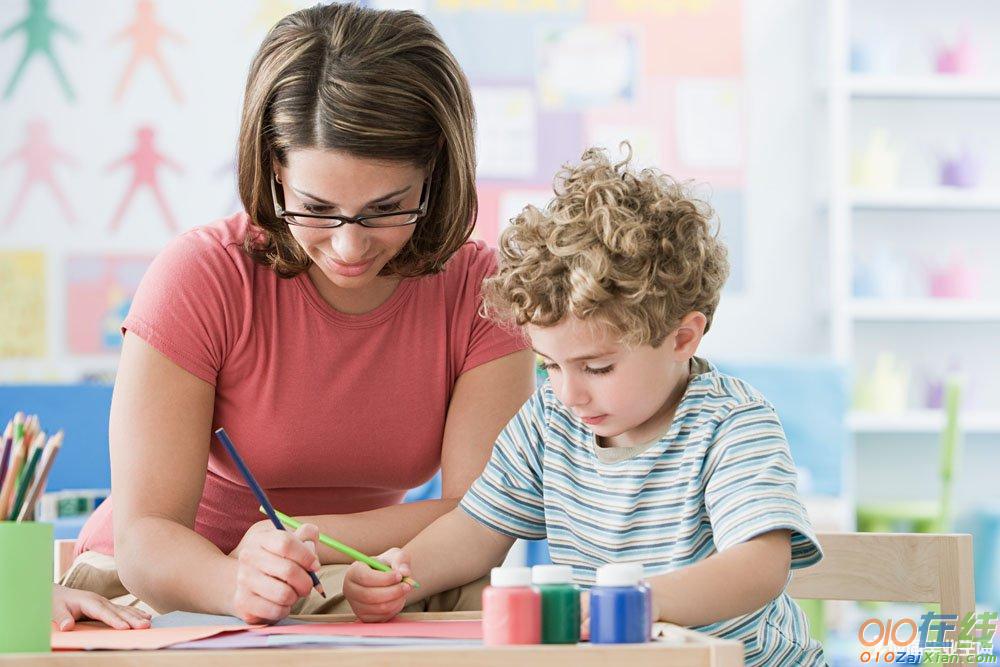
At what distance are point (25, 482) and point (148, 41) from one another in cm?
375

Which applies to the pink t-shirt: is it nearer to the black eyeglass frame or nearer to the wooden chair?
the black eyeglass frame

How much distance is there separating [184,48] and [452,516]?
3.34 meters

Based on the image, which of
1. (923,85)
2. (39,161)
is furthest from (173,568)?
(923,85)

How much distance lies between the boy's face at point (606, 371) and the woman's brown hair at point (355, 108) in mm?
300

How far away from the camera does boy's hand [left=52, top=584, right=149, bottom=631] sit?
0.97 metres

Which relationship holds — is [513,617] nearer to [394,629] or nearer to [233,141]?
[394,629]

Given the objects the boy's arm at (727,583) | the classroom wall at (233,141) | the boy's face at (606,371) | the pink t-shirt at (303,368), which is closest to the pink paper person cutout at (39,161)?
the classroom wall at (233,141)

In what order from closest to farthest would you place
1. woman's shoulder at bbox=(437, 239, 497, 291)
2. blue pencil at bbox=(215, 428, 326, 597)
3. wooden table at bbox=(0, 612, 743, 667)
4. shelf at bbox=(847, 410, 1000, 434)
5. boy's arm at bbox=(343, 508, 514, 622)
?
wooden table at bbox=(0, 612, 743, 667)
blue pencil at bbox=(215, 428, 326, 597)
boy's arm at bbox=(343, 508, 514, 622)
woman's shoulder at bbox=(437, 239, 497, 291)
shelf at bbox=(847, 410, 1000, 434)

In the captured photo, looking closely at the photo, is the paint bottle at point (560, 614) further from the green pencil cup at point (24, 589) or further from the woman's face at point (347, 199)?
the woman's face at point (347, 199)

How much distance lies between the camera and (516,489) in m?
1.28

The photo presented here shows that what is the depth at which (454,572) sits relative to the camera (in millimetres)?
1268

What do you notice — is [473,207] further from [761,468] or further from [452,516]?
[761,468]

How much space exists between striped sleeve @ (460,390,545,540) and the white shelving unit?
3.09 m

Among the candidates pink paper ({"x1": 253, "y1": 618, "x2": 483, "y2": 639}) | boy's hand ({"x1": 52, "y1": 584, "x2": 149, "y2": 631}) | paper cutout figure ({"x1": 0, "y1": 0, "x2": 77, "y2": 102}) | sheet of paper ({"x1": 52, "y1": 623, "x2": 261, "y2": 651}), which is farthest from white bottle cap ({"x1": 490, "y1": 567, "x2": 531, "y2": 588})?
paper cutout figure ({"x1": 0, "y1": 0, "x2": 77, "y2": 102})
